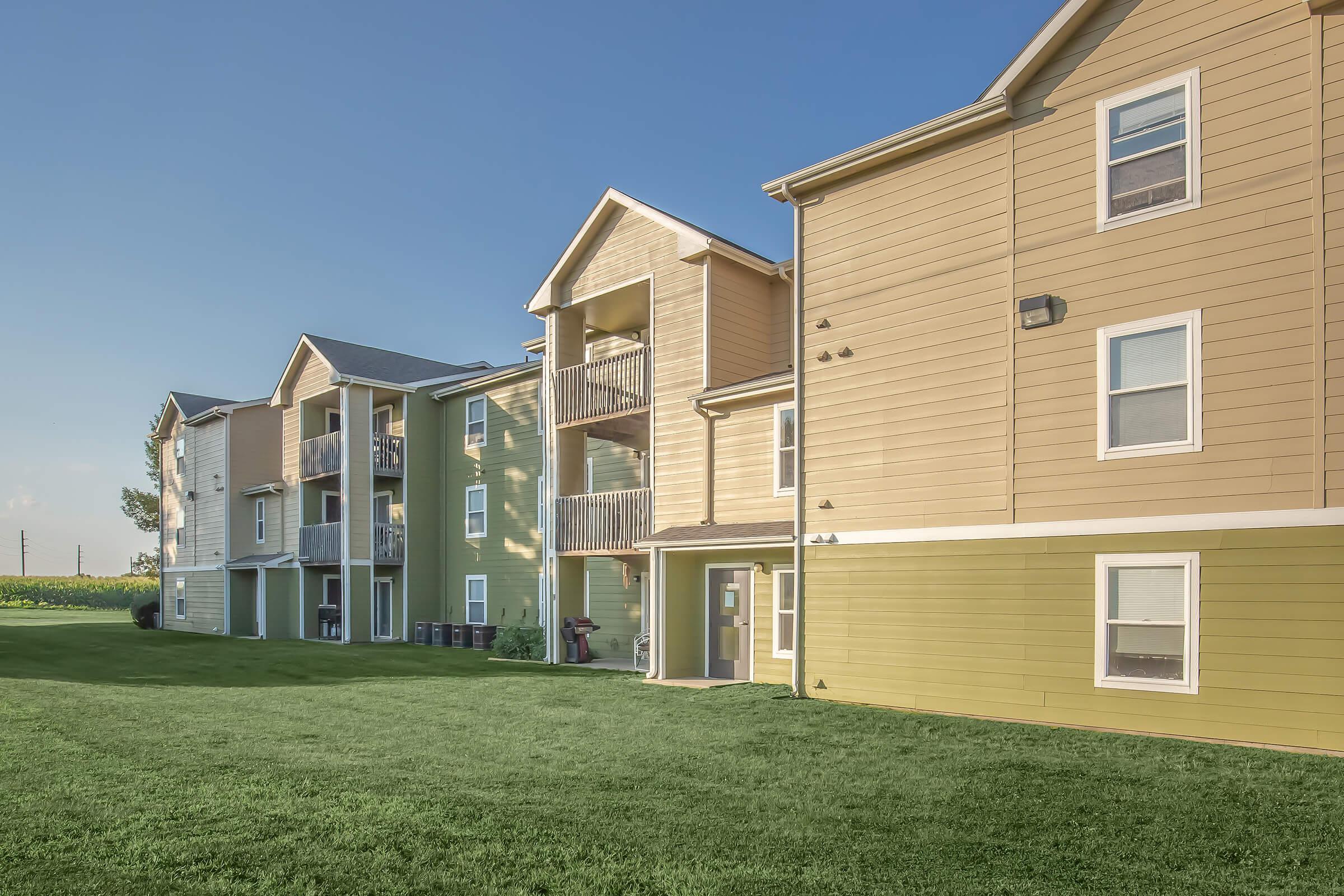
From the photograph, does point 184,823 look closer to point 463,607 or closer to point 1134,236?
point 1134,236

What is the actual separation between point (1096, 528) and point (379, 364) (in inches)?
972

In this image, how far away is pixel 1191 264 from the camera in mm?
10641

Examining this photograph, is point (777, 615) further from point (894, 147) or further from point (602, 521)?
point (894, 147)

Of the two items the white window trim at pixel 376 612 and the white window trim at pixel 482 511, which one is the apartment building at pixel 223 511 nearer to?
the white window trim at pixel 376 612

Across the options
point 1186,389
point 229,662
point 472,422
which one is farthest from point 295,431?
point 1186,389

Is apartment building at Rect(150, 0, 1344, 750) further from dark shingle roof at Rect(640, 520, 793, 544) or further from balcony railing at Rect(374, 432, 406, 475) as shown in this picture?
balcony railing at Rect(374, 432, 406, 475)

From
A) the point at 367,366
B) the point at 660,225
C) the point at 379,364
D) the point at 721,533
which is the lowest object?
the point at 721,533

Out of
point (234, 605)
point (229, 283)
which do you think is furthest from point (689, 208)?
point (234, 605)

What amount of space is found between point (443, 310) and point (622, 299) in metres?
19.7

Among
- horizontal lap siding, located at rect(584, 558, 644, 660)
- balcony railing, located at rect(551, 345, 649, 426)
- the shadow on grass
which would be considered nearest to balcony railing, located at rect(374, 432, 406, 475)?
the shadow on grass

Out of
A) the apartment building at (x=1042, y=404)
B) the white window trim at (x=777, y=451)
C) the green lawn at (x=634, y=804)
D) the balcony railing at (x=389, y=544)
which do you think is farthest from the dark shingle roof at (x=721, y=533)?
the balcony railing at (x=389, y=544)

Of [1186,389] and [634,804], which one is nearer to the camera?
[634,804]

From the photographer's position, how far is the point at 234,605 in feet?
112

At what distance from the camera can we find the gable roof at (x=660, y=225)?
1800 centimetres
